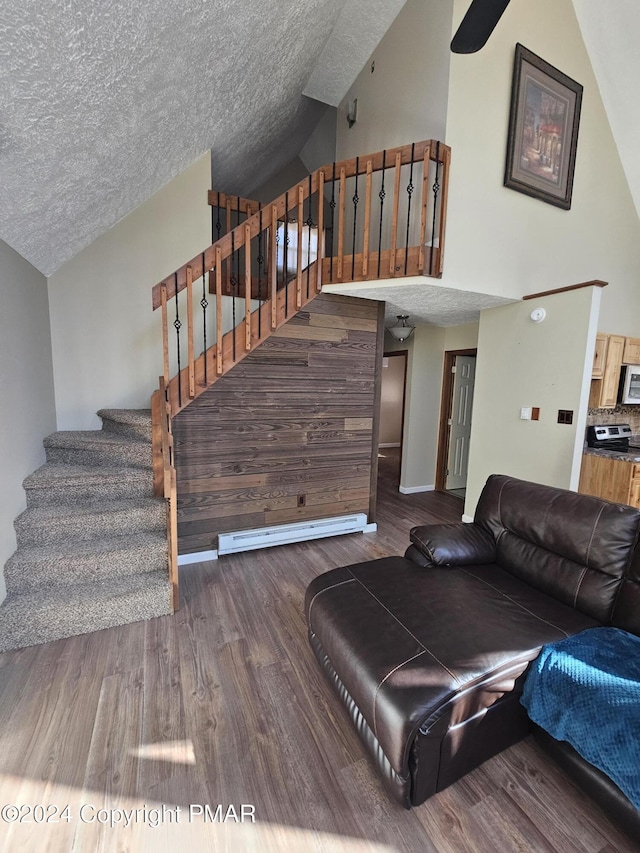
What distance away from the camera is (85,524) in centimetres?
239

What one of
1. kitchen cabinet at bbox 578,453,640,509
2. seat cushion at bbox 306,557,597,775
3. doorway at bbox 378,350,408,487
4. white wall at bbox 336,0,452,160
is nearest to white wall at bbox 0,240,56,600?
seat cushion at bbox 306,557,597,775

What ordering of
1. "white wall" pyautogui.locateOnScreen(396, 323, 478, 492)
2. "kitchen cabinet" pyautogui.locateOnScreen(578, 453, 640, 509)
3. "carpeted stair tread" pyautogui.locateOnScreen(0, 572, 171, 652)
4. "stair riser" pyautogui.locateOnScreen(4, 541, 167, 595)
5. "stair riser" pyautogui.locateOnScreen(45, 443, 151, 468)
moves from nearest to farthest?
"carpeted stair tread" pyautogui.locateOnScreen(0, 572, 171, 652)
"stair riser" pyautogui.locateOnScreen(4, 541, 167, 595)
"stair riser" pyautogui.locateOnScreen(45, 443, 151, 468)
"kitchen cabinet" pyautogui.locateOnScreen(578, 453, 640, 509)
"white wall" pyautogui.locateOnScreen(396, 323, 478, 492)

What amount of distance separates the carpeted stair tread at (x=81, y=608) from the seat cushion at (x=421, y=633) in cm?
110

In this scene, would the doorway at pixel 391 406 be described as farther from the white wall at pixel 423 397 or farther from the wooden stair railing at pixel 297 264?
the wooden stair railing at pixel 297 264

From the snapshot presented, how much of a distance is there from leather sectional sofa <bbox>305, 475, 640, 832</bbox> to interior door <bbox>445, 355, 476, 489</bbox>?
121 inches

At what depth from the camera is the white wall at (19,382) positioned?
217 cm

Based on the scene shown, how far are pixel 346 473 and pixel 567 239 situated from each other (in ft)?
10.3

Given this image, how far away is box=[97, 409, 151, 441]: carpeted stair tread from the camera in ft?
9.34

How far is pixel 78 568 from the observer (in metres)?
2.23

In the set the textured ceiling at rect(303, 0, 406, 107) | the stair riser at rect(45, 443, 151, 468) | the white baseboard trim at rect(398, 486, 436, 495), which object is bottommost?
the white baseboard trim at rect(398, 486, 436, 495)

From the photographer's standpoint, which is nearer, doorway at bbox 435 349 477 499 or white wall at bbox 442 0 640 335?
white wall at bbox 442 0 640 335

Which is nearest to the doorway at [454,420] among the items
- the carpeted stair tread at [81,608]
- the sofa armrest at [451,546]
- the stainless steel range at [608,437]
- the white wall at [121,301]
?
the stainless steel range at [608,437]

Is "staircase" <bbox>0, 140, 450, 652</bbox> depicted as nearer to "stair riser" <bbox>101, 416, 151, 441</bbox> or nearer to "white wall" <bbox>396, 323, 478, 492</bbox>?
"stair riser" <bbox>101, 416, 151, 441</bbox>

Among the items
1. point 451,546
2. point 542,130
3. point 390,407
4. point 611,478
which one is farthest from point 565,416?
point 390,407
